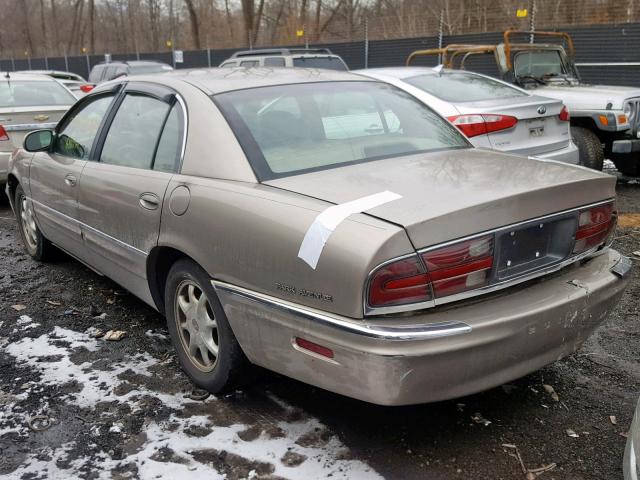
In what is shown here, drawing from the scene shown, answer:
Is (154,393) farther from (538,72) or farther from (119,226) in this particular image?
(538,72)

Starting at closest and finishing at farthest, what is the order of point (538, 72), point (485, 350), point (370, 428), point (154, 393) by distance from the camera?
point (485, 350), point (370, 428), point (154, 393), point (538, 72)

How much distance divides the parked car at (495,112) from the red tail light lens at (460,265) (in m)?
4.05

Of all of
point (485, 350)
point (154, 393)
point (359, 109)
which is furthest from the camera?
point (359, 109)

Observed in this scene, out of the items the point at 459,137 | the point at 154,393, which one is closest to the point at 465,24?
the point at 459,137

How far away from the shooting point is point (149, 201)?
3350 millimetres

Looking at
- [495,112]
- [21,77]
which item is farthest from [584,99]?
[21,77]

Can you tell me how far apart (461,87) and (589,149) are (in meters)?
2.03

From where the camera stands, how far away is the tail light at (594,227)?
2865 millimetres

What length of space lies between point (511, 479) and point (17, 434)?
218 centimetres

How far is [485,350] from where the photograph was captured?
2416mm

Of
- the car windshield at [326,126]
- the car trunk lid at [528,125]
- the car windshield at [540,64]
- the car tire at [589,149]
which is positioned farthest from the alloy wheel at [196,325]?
the car windshield at [540,64]

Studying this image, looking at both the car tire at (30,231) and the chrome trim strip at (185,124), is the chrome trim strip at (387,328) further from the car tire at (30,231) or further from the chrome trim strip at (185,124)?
the car tire at (30,231)

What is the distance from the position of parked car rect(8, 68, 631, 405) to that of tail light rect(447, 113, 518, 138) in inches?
102

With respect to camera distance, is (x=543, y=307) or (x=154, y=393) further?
(x=154, y=393)
